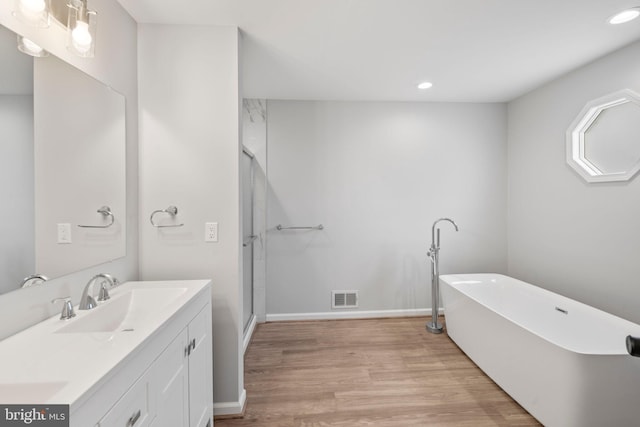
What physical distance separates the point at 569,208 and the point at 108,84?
364cm

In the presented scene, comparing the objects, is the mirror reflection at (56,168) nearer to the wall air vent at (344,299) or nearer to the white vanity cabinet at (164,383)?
the white vanity cabinet at (164,383)

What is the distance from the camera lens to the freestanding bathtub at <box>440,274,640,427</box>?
1437 millimetres

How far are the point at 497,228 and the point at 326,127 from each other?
7.69 ft

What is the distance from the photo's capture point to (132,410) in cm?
89

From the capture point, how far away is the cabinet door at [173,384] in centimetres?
107

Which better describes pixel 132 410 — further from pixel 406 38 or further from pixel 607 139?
pixel 607 139

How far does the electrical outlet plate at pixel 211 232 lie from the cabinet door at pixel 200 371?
0.42m

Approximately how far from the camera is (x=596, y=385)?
1437mm

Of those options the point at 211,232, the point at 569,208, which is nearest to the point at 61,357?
the point at 211,232

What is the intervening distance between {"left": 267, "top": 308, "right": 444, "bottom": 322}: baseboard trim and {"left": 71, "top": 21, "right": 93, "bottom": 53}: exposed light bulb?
8.93 feet

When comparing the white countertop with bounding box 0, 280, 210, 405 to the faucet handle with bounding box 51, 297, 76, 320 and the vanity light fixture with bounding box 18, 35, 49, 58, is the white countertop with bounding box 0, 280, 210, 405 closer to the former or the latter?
the faucet handle with bounding box 51, 297, 76, 320

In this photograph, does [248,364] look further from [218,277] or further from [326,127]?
[326,127]

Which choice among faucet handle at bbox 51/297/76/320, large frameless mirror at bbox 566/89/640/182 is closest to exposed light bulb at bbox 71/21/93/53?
faucet handle at bbox 51/297/76/320

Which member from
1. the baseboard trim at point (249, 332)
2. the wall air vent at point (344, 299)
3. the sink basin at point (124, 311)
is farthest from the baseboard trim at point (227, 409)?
the wall air vent at point (344, 299)
